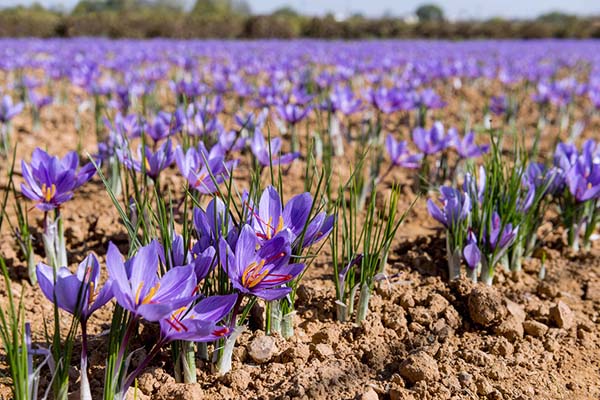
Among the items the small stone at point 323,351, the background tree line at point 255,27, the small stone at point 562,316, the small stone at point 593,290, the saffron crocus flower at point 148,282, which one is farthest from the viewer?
the background tree line at point 255,27

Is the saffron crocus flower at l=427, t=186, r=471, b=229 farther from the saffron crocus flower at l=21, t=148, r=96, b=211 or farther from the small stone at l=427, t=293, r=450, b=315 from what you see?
the saffron crocus flower at l=21, t=148, r=96, b=211

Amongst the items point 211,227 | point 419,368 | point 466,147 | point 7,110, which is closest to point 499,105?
point 466,147

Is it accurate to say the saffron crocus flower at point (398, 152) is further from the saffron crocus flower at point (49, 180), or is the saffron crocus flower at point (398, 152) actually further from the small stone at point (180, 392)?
the small stone at point (180, 392)

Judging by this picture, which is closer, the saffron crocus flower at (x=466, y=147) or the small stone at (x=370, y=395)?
the small stone at (x=370, y=395)

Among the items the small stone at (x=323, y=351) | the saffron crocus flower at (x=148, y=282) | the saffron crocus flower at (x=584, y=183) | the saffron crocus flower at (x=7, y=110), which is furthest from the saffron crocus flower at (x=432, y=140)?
the saffron crocus flower at (x=7, y=110)

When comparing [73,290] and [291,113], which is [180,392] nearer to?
[73,290]

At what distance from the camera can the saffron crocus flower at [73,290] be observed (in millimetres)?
1087

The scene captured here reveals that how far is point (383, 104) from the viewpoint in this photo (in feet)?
11.5

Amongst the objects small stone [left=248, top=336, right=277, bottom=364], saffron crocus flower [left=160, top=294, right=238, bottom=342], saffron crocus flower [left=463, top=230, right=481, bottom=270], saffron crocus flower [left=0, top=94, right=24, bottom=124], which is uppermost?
saffron crocus flower [left=0, top=94, right=24, bottom=124]

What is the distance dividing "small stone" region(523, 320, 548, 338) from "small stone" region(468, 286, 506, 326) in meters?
0.09

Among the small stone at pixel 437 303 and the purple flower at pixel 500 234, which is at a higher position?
the purple flower at pixel 500 234

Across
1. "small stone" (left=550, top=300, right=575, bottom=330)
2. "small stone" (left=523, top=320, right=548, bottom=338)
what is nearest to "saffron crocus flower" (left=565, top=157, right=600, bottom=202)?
"small stone" (left=550, top=300, right=575, bottom=330)

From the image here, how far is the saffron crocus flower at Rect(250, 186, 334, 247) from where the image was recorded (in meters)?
1.41

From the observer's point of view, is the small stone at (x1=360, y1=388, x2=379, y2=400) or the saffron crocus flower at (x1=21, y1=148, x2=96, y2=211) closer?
the small stone at (x1=360, y1=388, x2=379, y2=400)
